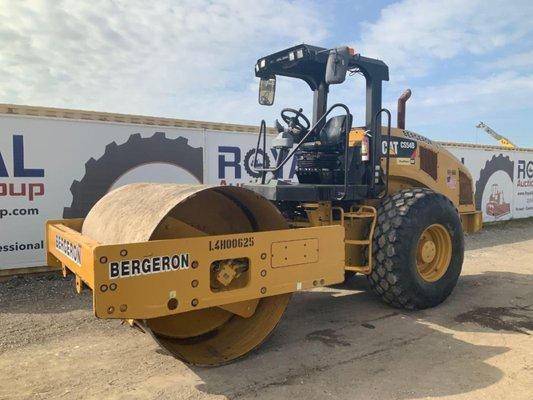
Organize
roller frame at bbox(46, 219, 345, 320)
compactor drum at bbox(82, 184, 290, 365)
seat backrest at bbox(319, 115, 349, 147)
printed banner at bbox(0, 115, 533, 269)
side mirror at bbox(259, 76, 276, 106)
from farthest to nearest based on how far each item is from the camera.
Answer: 1. printed banner at bbox(0, 115, 533, 269)
2. side mirror at bbox(259, 76, 276, 106)
3. seat backrest at bbox(319, 115, 349, 147)
4. compactor drum at bbox(82, 184, 290, 365)
5. roller frame at bbox(46, 219, 345, 320)

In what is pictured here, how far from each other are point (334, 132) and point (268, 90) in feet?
3.32

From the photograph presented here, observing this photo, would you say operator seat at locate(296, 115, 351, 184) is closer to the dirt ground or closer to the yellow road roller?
the yellow road roller

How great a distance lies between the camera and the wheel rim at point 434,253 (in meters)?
5.30

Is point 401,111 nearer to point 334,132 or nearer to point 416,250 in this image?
point 334,132

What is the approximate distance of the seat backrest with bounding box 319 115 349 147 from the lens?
5.27m

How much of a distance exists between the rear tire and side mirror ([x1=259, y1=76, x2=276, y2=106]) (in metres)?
1.82

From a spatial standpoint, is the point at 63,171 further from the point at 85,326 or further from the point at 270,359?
the point at 270,359

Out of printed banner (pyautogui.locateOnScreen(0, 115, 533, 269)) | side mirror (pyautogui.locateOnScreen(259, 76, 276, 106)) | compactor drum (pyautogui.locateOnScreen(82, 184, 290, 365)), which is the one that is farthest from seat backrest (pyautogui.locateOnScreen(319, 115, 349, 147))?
compactor drum (pyautogui.locateOnScreen(82, 184, 290, 365))

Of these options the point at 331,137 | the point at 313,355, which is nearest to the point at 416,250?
the point at 331,137

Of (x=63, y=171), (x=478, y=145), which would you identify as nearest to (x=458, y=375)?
(x=63, y=171)

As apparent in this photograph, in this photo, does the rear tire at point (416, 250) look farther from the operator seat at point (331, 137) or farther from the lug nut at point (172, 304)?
the lug nut at point (172, 304)

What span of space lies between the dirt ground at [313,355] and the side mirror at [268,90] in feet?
7.72

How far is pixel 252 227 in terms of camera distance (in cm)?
422

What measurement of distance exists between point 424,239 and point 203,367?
9.22 ft
